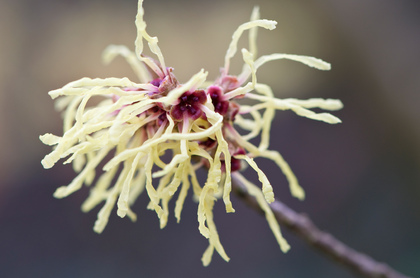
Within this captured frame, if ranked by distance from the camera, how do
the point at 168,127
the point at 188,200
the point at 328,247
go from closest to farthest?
the point at 168,127 < the point at 328,247 < the point at 188,200

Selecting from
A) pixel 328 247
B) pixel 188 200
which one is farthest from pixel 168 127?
pixel 188 200

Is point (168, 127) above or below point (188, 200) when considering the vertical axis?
above

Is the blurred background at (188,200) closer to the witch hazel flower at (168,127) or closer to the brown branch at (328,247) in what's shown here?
the brown branch at (328,247)

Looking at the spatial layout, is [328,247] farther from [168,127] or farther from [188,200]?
[188,200]

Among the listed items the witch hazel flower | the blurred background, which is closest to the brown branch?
the witch hazel flower

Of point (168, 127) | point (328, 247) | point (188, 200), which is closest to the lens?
point (168, 127)

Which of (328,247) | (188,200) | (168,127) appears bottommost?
(188,200)

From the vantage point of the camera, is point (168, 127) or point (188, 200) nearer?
point (168, 127)

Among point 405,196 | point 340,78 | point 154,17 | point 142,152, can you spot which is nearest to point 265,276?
point 405,196
